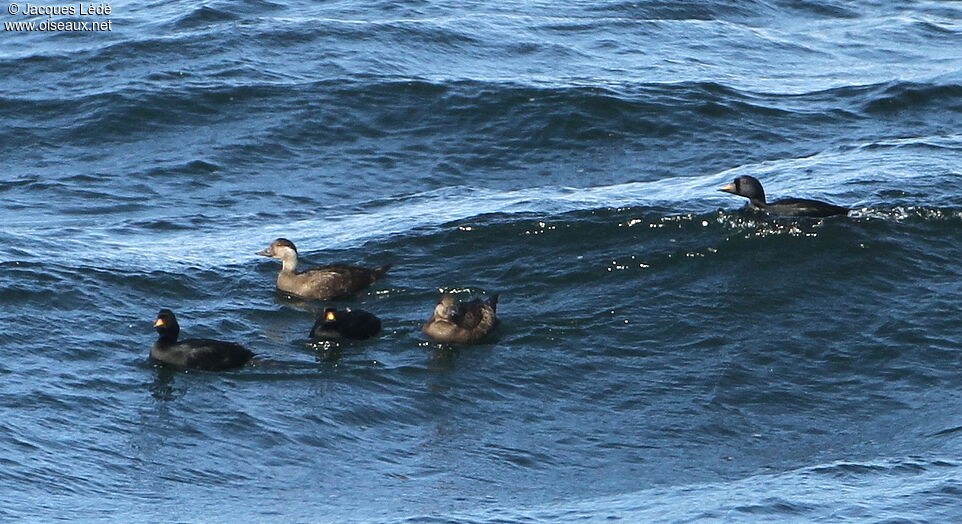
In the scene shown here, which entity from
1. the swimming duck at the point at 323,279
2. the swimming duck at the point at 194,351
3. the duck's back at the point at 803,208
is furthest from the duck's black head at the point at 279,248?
the duck's back at the point at 803,208

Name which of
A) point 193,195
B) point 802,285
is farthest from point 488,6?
point 802,285

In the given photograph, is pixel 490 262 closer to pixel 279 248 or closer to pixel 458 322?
pixel 279 248

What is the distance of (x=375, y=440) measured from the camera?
13.1 metres

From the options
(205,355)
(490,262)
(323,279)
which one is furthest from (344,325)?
(490,262)

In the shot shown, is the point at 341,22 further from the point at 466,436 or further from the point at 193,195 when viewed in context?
the point at 466,436

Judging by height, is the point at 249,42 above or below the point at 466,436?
above

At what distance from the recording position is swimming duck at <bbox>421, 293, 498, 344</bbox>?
48.9 ft

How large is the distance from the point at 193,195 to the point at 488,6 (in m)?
11.5

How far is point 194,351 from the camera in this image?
46.7 feet

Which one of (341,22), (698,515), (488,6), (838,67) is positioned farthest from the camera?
(488,6)

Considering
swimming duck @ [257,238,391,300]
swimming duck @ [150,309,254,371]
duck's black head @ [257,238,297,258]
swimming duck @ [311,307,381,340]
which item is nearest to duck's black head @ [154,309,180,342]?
swimming duck @ [150,309,254,371]

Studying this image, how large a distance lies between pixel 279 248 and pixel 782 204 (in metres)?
5.57

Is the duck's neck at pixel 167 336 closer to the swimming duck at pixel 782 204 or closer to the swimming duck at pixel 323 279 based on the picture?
the swimming duck at pixel 323 279

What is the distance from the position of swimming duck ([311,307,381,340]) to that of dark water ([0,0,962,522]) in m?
0.19
